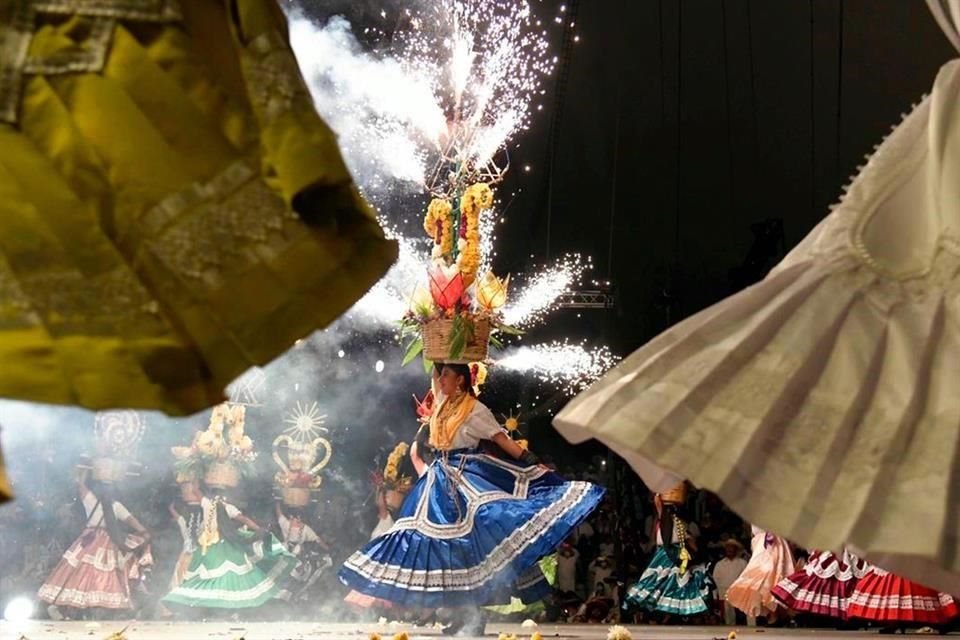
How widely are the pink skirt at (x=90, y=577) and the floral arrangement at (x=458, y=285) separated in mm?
2988

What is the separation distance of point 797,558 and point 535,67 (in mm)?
4752

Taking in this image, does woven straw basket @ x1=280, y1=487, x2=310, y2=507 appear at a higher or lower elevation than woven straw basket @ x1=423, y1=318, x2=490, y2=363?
lower

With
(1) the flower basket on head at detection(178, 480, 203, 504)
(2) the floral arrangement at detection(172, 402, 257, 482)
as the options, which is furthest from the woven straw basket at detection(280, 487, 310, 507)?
(1) the flower basket on head at detection(178, 480, 203, 504)

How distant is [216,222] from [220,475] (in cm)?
703

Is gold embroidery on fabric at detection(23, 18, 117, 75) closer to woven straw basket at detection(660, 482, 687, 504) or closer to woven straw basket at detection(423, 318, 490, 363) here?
woven straw basket at detection(423, 318, 490, 363)

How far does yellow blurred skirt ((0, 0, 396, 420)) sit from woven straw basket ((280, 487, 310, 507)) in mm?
7957

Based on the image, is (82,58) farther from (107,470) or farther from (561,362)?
(561,362)

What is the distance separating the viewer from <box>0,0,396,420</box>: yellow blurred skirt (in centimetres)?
119

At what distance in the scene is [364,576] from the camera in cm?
488

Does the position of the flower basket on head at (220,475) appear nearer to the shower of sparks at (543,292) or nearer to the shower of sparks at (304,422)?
Result: the shower of sparks at (304,422)

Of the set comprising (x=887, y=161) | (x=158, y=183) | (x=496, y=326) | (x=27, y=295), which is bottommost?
(x=27, y=295)

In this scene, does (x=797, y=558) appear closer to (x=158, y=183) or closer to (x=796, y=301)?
(x=796, y=301)

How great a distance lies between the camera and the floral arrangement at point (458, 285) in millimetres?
5359

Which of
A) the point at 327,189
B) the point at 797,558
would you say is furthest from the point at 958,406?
the point at 797,558
